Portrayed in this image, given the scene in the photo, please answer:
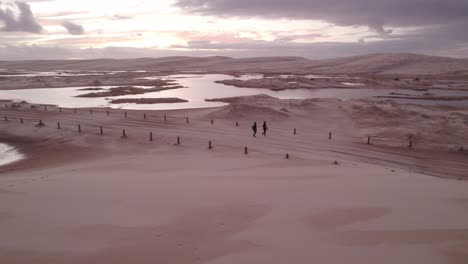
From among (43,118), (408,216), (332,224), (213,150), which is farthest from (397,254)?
(43,118)

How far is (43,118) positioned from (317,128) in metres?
20.3

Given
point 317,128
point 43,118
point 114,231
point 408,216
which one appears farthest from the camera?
point 43,118

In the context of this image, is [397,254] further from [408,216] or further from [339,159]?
[339,159]

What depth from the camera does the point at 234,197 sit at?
9.67 meters

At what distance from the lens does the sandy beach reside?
6.66 metres

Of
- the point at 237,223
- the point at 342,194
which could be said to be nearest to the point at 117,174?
the point at 237,223

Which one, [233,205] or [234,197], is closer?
[233,205]

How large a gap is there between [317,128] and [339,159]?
789cm

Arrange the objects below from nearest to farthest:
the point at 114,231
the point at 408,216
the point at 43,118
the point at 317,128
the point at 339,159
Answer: the point at 114,231, the point at 408,216, the point at 339,159, the point at 317,128, the point at 43,118

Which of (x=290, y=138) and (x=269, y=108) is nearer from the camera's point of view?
(x=290, y=138)

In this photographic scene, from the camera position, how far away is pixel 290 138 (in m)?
20.5

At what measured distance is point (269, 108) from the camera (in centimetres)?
2739

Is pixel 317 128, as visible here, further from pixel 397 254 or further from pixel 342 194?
pixel 397 254

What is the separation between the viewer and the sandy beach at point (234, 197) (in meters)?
6.66
